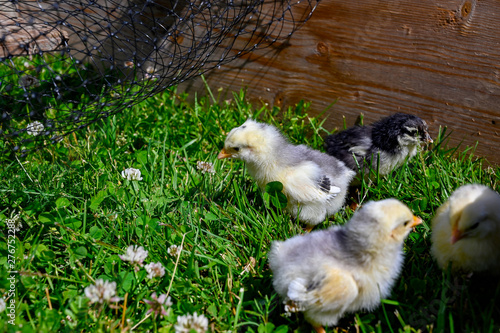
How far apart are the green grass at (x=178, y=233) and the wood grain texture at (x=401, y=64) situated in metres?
0.21

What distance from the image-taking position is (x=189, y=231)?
2631mm

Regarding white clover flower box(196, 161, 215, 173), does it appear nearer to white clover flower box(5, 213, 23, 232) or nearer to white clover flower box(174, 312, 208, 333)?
white clover flower box(5, 213, 23, 232)

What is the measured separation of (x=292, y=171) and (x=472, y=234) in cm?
112

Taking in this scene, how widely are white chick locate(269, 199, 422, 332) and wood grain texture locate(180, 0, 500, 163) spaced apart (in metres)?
1.61

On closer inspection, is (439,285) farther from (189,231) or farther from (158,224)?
(158,224)

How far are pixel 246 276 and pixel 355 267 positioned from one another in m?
0.65

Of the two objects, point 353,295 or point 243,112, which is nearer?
point 353,295

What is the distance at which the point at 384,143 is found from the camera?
126 inches

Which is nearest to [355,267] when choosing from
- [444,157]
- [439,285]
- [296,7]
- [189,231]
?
[439,285]

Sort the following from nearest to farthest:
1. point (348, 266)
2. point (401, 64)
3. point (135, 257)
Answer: point (348, 266), point (135, 257), point (401, 64)

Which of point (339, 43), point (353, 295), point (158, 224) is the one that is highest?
point (339, 43)

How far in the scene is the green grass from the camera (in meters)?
2.14

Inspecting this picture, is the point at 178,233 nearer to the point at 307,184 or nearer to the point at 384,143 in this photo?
the point at 307,184

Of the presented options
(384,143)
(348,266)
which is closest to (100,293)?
(348,266)
